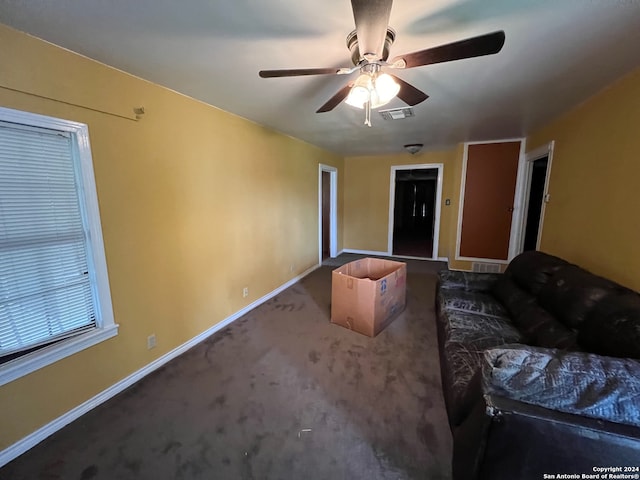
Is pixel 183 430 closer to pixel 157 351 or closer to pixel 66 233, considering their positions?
pixel 157 351

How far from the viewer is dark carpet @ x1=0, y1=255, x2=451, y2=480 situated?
1.43 m

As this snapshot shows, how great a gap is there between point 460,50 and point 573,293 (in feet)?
5.49

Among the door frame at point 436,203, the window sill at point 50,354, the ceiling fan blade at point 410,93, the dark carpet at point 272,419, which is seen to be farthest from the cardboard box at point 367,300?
the door frame at point 436,203

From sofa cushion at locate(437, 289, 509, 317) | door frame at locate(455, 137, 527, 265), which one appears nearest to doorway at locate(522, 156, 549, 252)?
door frame at locate(455, 137, 527, 265)

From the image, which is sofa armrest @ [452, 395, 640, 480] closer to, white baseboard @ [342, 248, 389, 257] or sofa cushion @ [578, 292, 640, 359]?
sofa cushion @ [578, 292, 640, 359]

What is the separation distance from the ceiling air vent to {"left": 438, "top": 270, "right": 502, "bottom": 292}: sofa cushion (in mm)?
1797

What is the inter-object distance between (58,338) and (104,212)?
0.85 m

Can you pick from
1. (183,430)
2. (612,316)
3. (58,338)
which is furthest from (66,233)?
(612,316)

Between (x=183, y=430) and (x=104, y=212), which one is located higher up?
(x=104, y=212)

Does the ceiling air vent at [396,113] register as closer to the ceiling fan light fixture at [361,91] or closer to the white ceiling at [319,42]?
the white ceiling at [319,42]

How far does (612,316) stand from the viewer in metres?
1.37

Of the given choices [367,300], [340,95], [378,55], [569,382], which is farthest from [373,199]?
[569,382]

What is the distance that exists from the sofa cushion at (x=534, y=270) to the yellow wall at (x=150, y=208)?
112 inches

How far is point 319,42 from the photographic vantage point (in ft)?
4.94
